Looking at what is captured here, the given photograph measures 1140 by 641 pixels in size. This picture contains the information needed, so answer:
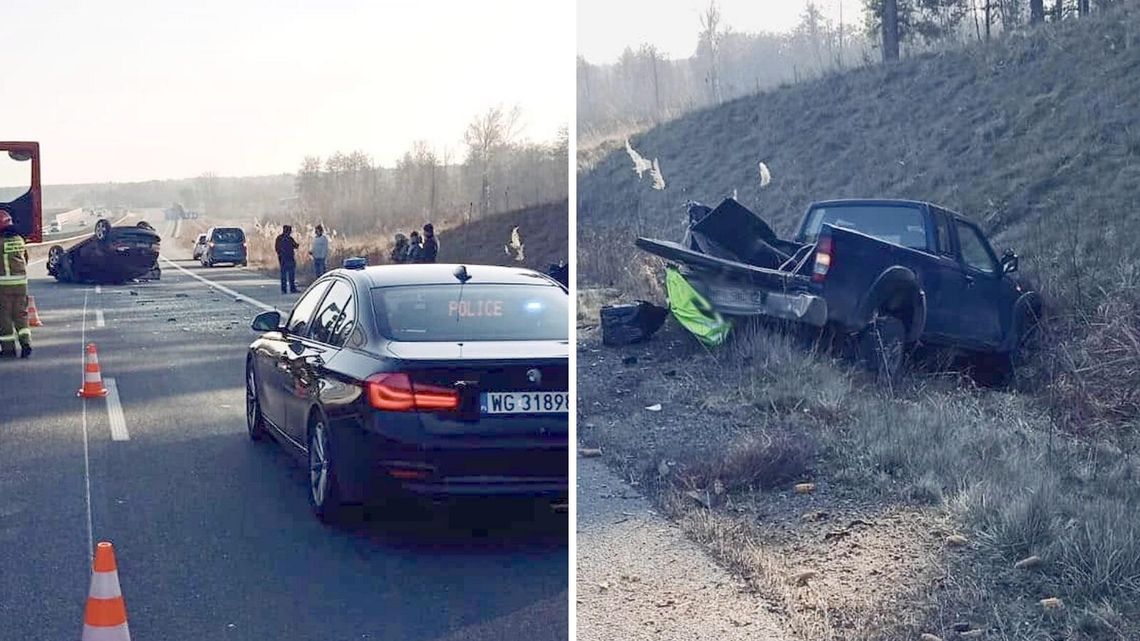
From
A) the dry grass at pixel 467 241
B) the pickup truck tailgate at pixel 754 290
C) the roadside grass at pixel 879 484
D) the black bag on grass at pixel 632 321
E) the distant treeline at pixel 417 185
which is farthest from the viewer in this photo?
the dry grass at pixel 467 241

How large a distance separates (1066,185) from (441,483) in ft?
5.70

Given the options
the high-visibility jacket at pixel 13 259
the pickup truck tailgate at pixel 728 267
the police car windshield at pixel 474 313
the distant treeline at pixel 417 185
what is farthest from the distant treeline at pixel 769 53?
the high-visibility jacket at pixel 13 259

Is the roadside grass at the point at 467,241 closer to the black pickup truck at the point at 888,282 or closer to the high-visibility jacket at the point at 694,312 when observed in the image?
the high-visibility jacket at the point at 694,312

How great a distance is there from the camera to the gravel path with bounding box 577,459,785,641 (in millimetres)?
3078

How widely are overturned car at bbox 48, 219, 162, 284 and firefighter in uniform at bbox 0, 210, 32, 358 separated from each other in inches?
3.7

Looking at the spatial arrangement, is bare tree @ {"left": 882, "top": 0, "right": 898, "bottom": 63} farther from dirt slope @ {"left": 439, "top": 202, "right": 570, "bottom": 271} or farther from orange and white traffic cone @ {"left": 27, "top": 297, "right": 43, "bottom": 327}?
orange and white traffic cone @ {"left": 27, "top": 297, "right": 43, "bottom": 327}

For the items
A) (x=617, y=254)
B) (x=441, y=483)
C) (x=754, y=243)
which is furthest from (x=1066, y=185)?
(x=441, y=483)

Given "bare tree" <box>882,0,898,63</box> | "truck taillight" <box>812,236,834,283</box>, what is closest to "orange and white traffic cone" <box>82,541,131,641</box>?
"truck taillight" <box>812,236,834,283</box>

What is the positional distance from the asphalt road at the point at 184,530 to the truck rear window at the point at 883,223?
1.15 metres

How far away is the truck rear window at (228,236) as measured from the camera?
146 inches

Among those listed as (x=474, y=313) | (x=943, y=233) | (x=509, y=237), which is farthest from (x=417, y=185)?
(x=943, y=233)

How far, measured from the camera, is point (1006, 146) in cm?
298

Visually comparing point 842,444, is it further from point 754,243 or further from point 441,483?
point 441,483

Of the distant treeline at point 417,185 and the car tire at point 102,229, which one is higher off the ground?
the distant treeline at point 417,185
